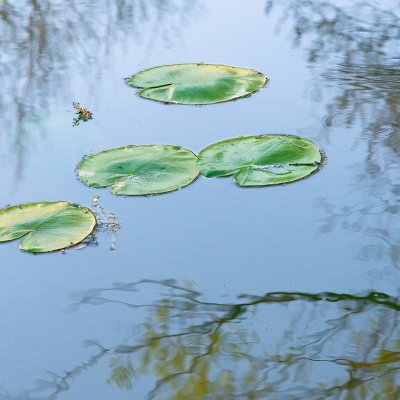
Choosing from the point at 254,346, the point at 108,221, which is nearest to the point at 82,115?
the point at 108,221

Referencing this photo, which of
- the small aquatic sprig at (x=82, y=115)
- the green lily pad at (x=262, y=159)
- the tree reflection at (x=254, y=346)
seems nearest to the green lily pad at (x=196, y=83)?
the small aquatic sprig at (x=82, y=115)

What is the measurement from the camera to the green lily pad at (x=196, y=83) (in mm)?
3127

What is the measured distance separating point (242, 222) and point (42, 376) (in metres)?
0.84

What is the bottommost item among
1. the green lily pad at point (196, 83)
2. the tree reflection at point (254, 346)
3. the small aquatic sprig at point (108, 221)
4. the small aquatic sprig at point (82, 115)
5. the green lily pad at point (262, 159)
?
the tree reflection at point (254, 346)

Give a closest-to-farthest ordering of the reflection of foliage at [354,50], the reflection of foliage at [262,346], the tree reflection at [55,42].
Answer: the reflection of foliage at [262,346] < the reflection of foliage at [354,50] < the tree reflection at [55,42]

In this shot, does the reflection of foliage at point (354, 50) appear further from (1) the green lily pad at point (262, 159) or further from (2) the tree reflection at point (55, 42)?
(2) the tree reflection at point (55, 42)

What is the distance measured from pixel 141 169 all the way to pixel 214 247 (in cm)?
48

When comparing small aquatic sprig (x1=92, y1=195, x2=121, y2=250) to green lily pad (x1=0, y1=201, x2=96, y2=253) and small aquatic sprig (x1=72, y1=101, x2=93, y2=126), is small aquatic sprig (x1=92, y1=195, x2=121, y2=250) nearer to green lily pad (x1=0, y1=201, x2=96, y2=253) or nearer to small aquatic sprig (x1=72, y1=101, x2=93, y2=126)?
green lily pad (x1=0, y1=201, x2=96, y2=253)

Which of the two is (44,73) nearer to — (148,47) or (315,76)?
(148,47)

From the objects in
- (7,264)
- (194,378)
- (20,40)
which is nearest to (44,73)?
(20,40)

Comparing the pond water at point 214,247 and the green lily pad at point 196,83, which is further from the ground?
the green lily pad at point 196,83

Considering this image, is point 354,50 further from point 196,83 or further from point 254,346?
point 254,346

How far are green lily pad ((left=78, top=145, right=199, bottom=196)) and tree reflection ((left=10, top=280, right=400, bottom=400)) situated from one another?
497 millimetres

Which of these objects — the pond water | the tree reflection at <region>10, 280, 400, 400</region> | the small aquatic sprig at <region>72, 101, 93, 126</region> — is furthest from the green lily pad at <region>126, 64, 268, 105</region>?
the tree reflection at <region>10, 280, 400, 400</region>
